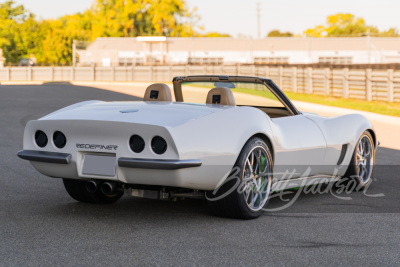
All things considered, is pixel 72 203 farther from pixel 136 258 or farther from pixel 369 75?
pixel 369 75

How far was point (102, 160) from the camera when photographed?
573cm

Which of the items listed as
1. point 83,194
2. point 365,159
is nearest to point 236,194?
point 83,194

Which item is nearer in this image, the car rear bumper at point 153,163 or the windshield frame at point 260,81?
the car rear bumper at point 153,163

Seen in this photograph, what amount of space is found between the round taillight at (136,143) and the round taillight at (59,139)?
25.2 inches

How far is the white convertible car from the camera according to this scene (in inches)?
220

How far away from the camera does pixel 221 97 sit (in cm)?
658

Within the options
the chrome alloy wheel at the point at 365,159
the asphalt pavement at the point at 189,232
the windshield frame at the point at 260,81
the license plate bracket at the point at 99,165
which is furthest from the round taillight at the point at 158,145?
the chrome alloy wheel at the point at 365,159

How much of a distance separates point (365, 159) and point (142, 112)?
3.11 metres

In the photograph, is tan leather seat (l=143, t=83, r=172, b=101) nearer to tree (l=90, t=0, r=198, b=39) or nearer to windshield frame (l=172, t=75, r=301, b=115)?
windshield frame (l=172, t=75, r=301, b=115)

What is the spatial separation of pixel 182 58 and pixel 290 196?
73.7 m

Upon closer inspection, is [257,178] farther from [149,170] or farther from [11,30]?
[11,30]

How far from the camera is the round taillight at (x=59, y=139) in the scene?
5969mm

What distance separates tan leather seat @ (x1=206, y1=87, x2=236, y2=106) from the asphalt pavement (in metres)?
0.97

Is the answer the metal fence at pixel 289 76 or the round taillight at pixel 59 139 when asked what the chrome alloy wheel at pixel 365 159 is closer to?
the round taillight at pixel 59 139
